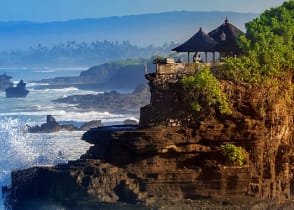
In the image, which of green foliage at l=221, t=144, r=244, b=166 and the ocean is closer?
green foliage at l=221, t=144, r=244, b=166

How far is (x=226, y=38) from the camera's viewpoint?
38562mm

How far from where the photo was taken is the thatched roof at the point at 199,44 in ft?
124

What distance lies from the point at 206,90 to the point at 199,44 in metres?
4.03

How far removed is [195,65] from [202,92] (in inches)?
82.7

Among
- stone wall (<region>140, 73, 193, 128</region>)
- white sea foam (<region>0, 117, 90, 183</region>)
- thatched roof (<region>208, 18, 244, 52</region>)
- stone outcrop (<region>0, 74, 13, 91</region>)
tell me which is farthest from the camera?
stone outcrop (<region>0, 74, 13, 91</region>)

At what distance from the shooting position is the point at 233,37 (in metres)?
38.4

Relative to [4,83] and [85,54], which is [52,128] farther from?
[85,54]

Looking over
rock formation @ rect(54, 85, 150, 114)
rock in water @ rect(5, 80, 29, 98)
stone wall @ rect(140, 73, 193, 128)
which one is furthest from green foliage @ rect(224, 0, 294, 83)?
rock in water @ rect(5, 80, 29, 98)

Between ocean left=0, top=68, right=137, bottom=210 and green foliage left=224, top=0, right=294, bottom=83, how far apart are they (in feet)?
32.2

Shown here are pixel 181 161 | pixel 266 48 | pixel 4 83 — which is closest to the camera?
pixel 181 161

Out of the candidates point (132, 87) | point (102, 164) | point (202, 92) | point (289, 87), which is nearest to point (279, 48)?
point (289, 87)

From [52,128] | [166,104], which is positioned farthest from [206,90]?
[52,128]

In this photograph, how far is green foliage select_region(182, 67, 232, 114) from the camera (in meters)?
34.0

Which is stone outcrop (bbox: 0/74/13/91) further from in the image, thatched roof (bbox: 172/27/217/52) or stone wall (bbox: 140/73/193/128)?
stone wall (bbox: 140/73/193/128)
